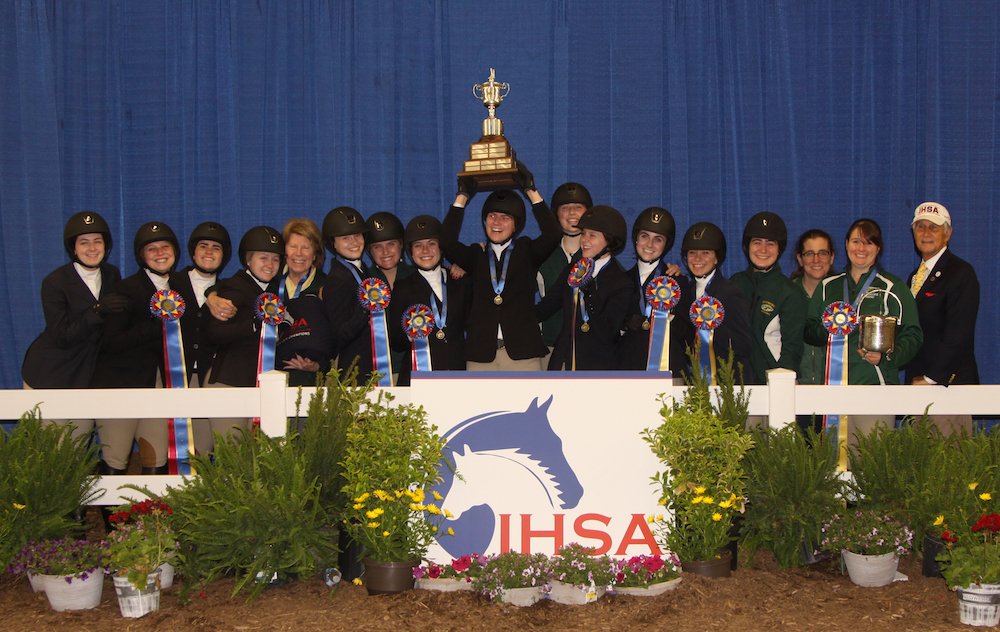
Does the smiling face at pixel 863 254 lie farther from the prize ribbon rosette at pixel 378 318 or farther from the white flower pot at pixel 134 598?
the white flower pot at pixel 134 598

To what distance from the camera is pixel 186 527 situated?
2742 mm

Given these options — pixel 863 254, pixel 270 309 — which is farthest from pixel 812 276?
pixel 270 309

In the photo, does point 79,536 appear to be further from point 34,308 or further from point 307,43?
point 307,43

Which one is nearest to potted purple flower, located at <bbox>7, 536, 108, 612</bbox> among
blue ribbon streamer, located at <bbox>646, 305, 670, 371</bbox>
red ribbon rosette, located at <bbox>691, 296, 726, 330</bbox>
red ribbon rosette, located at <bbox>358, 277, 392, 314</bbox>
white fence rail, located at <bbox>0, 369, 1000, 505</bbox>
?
white fence rail, located at <bbox>0, 369, 1000, 505</bbox>

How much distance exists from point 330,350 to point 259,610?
5.75 feet

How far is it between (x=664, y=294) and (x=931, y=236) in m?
1.73

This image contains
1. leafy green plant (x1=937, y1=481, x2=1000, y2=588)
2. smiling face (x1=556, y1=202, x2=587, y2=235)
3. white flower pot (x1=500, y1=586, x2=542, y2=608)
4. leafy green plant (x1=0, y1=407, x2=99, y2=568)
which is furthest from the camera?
smiling face (x1=556, y1=202, x2=587, y2=235)

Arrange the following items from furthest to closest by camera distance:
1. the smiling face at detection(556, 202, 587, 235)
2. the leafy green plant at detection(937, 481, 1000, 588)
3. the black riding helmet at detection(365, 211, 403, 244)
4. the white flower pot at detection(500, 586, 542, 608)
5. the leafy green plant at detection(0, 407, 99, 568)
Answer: the smiling face at detection(556, 202, 587, 235) < the black riding helmet at detection(365, 211, 403, 244) < the leafy green plant at detection(0, 407, 99, 568) < the white flower pot at detection(500, 586, 542, 608) < the leafy green plant at detection(937, 481, 1000, 588)

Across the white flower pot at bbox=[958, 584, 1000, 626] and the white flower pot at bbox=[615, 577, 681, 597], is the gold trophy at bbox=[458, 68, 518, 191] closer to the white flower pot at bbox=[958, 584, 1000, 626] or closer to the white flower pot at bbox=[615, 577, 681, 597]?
the white flower pot at bbox=[615, 577, 681, 597]

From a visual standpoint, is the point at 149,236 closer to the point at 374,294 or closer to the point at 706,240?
the point at 374,294

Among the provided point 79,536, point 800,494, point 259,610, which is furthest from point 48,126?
point 800,494

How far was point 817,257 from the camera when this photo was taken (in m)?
4.45

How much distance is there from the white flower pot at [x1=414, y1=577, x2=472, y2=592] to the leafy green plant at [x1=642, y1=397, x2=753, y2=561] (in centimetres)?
76

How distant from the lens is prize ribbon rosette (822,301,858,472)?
152 inches
